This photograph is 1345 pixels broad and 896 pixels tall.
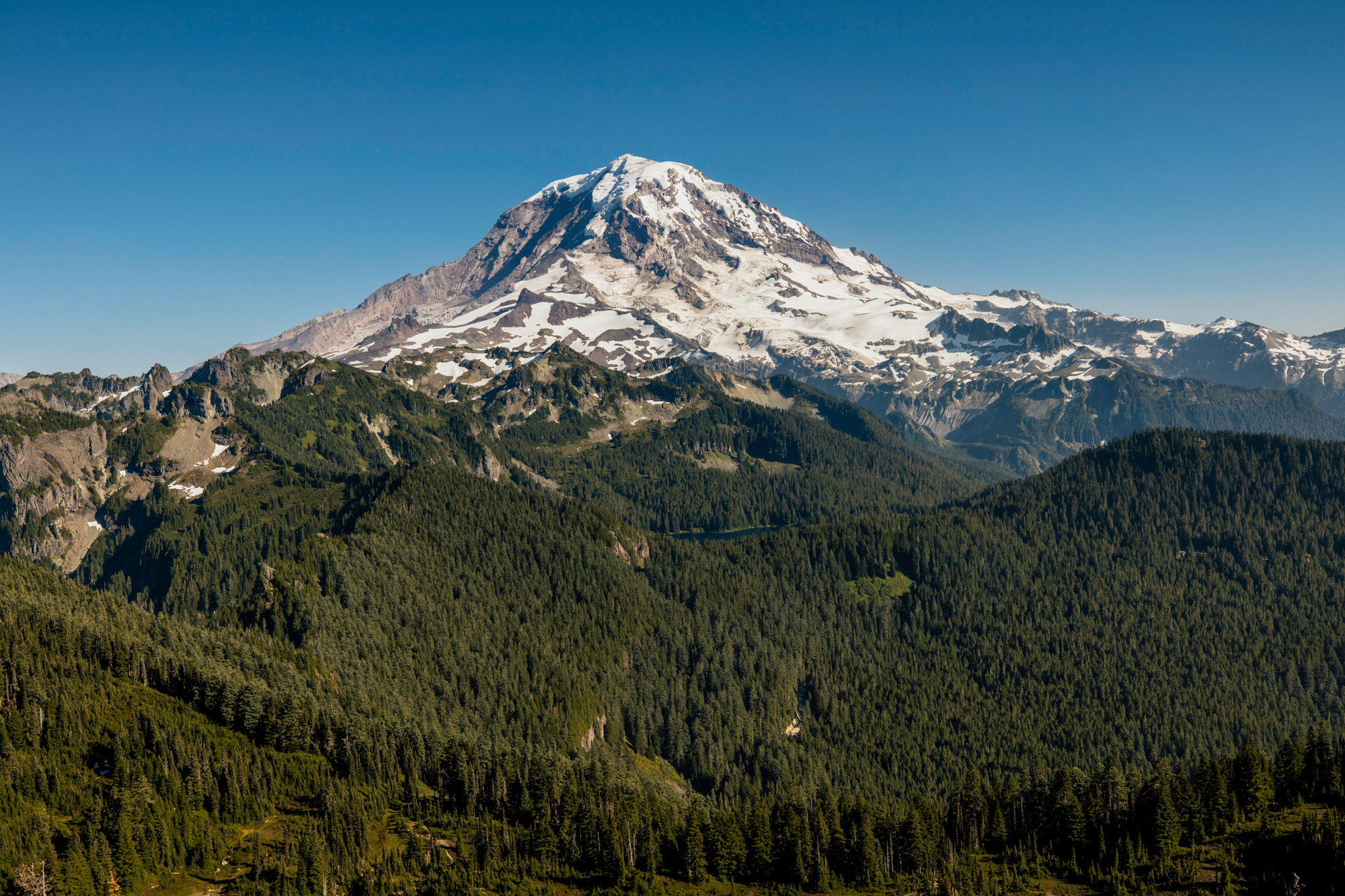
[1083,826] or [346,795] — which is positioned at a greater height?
[346,795]

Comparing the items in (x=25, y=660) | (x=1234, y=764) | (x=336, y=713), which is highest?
(x=25, y=660)

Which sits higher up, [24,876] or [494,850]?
[24,876]

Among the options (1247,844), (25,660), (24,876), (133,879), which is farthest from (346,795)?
(1247,844)

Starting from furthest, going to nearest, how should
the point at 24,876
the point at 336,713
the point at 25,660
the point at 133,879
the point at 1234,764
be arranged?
1. the point at 336,713
2. the point at 1234,764
3. the point at 25,660
4. the point at 133,879
5. the point at 24,876

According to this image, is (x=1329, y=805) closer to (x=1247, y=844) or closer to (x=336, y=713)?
(x=1247, y=844)

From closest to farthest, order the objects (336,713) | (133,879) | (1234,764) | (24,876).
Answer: (24,876) < (133,879) < (1234,764) < (336,713)

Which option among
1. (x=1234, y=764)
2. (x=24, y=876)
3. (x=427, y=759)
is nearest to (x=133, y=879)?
(x=24, y=876)

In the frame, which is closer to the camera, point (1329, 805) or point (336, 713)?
point (1329, 805)

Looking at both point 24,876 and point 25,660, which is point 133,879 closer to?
point 24,876

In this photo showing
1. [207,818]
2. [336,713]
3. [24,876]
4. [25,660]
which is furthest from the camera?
[336,713]
